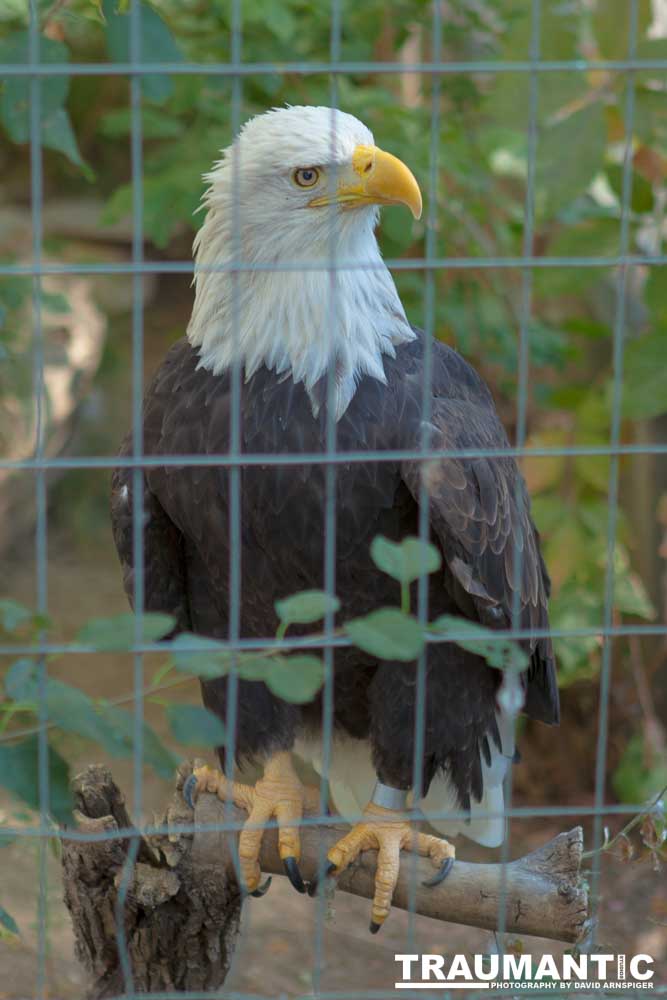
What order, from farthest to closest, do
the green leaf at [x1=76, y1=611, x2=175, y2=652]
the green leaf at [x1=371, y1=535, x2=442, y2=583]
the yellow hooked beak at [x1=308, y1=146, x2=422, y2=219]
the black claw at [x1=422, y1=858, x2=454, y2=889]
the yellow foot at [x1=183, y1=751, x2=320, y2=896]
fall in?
the yellow foot at [x1=183, y1=751, x2=320, y2=896] → the black claw at [x1=422, y1=858, x2=454, y2=889] → the yellow hooked beak at [x1=308, y1=146, x2=422, y2=219] → the green leaf at [x1=371, y1=535, x2=442, y2=583] → the green leaf at [x1=76, y1=611, x2=175, y2=652]

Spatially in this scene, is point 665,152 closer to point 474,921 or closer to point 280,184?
point 280,184

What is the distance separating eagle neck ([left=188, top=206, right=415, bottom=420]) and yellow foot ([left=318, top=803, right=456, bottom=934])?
0.90 meters

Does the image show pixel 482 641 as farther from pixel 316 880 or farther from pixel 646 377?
pixel 646 377

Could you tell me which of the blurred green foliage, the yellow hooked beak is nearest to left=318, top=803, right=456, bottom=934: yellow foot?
the blurred green foliage

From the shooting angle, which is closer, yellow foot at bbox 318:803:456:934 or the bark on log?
the bark on log

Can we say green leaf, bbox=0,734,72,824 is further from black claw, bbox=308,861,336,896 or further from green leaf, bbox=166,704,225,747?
black claw, bbox=308,861,336,896

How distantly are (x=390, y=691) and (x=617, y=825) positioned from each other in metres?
2.16

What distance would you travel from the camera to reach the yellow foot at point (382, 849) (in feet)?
8.61

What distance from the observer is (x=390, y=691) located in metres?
2.62

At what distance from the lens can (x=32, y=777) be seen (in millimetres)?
1604

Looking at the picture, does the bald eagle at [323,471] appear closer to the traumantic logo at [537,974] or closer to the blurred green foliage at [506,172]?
the traumantic logo at [537,974]

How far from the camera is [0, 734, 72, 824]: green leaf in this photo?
5.22 ft

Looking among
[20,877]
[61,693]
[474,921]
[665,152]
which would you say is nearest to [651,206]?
[665,152]

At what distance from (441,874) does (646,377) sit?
1261 mm
